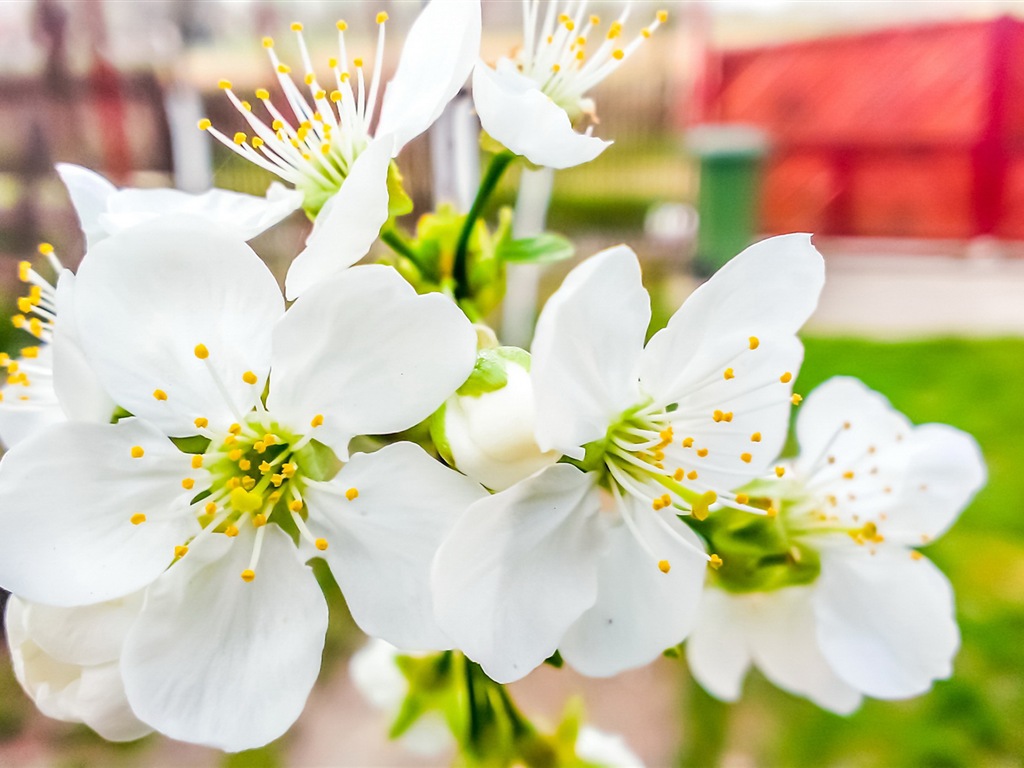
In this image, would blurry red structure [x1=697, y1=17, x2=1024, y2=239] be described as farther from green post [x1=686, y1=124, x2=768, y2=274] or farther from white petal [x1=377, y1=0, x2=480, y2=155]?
white petal [x1=377, y1=0, x2=480, y2=155]

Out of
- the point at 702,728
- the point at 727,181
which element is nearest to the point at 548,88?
the point at 702,728

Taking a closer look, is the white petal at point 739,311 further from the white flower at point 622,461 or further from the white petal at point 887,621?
the white petal at point 887,621

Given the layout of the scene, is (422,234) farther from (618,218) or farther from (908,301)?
(908,301)

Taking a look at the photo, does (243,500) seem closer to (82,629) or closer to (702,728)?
(82,629)

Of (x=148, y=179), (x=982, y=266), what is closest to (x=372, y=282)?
(x=148, y=179)

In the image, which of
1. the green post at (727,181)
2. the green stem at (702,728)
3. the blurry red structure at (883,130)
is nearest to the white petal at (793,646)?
the green stem at (702,728)
